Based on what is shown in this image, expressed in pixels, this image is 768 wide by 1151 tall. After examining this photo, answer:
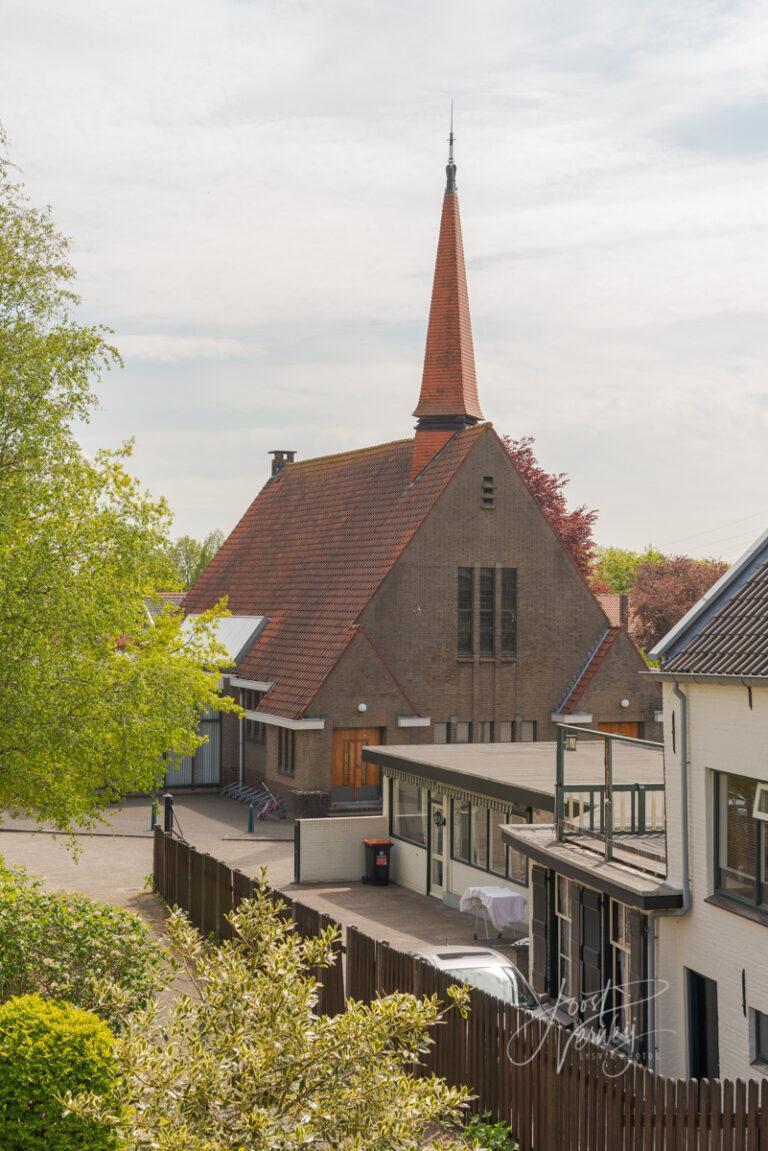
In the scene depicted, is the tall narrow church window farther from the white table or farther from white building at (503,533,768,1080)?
white building at (503,533,768,1080)

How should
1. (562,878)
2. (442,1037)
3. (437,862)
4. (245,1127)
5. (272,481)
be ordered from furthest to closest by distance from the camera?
(272,481)
(437,862)
(562,878)
(442,1037)
(245,1127)

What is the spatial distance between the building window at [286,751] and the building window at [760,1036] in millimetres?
24533

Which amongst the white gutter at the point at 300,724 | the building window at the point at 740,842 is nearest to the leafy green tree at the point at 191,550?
the white gutter at the point at 300,724

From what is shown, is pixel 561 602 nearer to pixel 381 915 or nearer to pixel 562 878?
pixel 381 915

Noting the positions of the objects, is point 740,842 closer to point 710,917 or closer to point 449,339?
point 710,917

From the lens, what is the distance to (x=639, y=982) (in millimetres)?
15742

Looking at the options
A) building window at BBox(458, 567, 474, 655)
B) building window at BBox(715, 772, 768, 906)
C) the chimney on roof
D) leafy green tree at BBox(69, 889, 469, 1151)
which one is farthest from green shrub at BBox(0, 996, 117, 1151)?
the chimney on roof

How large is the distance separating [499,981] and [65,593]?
26.7 feet

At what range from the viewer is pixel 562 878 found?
1833 cm

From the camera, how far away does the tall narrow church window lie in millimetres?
40844

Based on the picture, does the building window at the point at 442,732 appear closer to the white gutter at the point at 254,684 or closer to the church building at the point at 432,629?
the church building at the point at 432,629

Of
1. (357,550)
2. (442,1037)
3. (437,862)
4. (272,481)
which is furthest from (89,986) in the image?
(272,481)

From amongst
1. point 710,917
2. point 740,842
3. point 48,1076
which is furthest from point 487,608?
point 48,1076

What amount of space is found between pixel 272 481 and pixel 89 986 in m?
40.1
